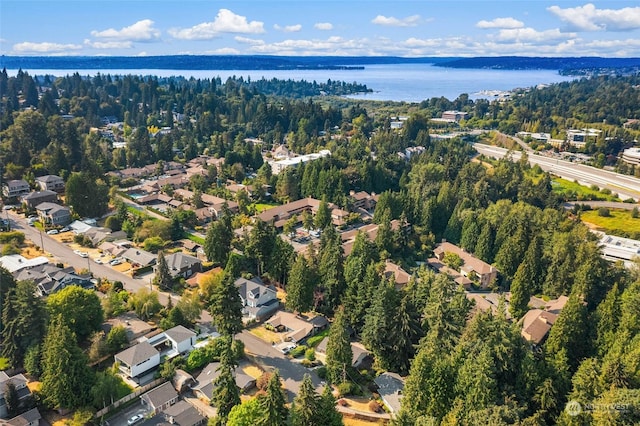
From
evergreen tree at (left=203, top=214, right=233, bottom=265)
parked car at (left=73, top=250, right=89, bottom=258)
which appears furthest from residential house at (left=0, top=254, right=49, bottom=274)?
evergreen tree at (left=203, top=214, right=233, bottom=265)

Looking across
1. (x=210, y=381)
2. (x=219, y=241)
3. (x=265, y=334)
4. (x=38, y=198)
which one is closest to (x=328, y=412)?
(x=210, y=381)

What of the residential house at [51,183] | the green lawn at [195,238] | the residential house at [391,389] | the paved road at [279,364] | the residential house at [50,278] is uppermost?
the residential house at [51,183]

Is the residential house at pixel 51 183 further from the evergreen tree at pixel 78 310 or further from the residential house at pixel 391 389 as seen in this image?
the residential house at pixel 391 389

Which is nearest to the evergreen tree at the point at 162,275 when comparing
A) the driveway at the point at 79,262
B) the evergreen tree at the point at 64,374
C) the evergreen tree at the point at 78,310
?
the driveway at the point at 79,262

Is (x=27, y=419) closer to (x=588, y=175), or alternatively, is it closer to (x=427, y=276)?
(x=427, y=276)

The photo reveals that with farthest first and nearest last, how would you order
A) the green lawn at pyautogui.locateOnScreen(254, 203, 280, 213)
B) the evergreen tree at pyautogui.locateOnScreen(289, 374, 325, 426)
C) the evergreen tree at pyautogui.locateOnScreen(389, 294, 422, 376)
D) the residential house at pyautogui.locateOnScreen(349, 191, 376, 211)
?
the residential house at pyautogui.locateOnScreen(349, 191, 376, 211)
the green lawn at pyautogui.locateOnScreen(254, 203, 280, 213)
the evergreen tree at pyautogui.locateOnScreen(389, 294, 422, 376)
the evergreen tree at pyautogui.locateOnScreen(289, 374, 325, 426)

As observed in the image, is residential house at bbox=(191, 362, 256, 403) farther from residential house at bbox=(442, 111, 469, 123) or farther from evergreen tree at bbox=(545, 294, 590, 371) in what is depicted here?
residential house at bbox=(442, 111, 469, 123)
